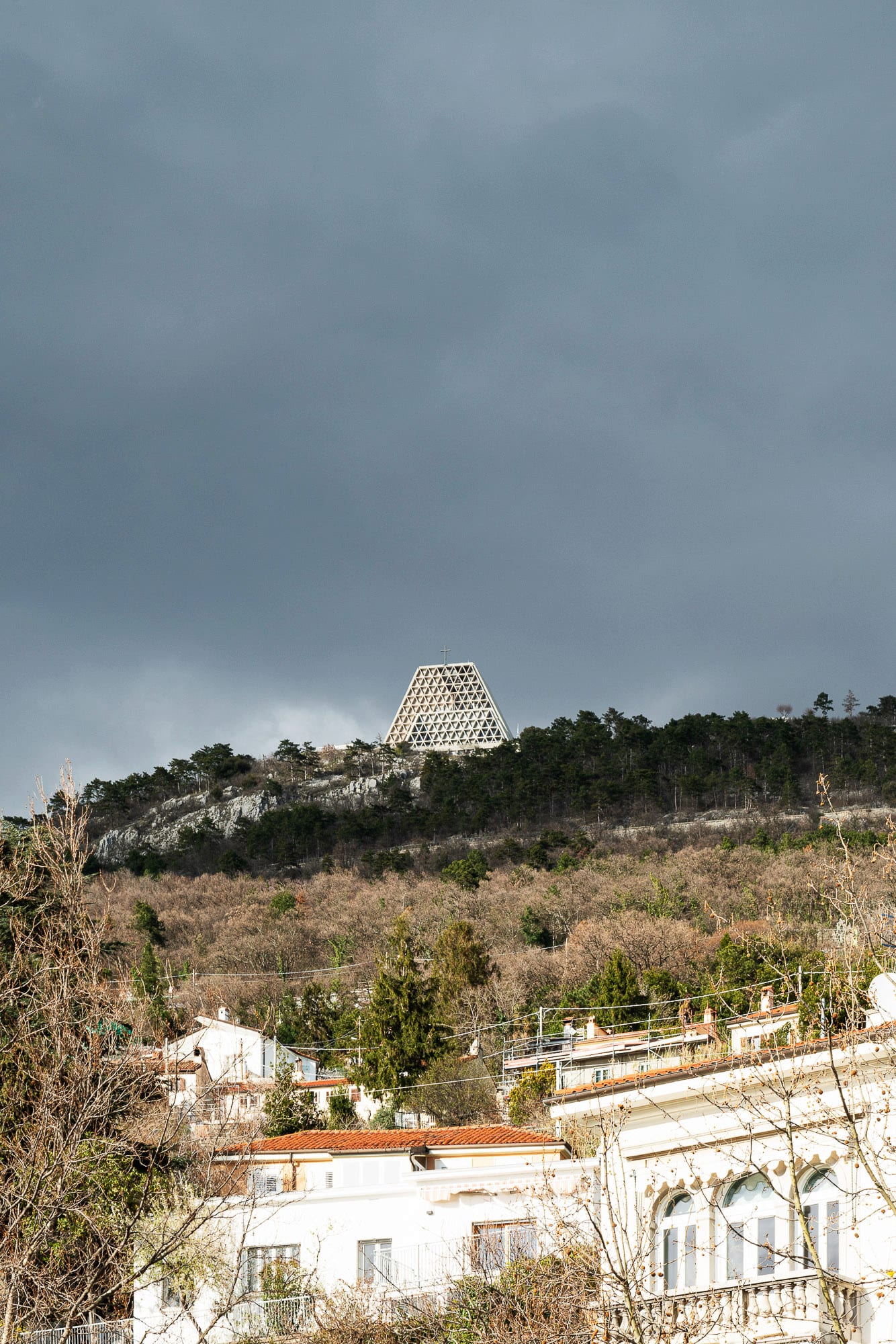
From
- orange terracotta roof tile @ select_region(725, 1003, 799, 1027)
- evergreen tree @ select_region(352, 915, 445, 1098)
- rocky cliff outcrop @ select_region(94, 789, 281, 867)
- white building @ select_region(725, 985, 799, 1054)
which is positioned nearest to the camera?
white building @ select_region(725, 985, 799, 1054)

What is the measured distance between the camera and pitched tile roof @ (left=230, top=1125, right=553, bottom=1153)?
24859 mm

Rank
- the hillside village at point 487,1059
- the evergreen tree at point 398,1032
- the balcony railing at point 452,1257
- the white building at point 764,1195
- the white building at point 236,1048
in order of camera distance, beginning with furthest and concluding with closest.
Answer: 1. the white building at point 236,1048
2. the evergreen tree at point 398,1032
3. the balcony railing at point 452,1257
4. the hillside village at point 487,1059
5. the white building at point 764,1195

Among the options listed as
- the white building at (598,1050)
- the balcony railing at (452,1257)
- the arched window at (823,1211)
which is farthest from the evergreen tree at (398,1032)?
the arched window at (823,1211)

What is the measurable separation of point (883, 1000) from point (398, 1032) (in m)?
26.9

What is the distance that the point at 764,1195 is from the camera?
50.5 ft

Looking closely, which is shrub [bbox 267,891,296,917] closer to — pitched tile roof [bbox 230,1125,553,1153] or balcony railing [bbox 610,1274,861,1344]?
pitched tile roof [bbox 230,1125,553,1153]

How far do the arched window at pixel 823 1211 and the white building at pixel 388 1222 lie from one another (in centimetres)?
648

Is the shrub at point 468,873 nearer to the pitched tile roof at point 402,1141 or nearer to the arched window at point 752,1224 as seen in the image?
the pitched tile roof at point 402,1141

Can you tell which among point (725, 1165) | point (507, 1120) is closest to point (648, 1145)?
point (725, 1165)

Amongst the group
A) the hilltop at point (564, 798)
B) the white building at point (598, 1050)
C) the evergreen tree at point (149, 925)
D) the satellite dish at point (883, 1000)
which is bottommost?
the white building at point (598, 1050)

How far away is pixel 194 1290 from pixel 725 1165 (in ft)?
34.1

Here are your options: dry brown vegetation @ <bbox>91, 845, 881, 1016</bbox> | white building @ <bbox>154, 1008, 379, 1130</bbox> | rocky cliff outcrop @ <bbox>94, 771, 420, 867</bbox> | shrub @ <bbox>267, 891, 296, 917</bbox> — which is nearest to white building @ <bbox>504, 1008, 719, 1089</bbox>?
white building @ <bbox>154, 1008, 379, 1130</bbox>

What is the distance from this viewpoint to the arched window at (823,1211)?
1430cm

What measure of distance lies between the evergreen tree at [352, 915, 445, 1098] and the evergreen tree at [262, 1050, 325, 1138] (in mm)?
1731
